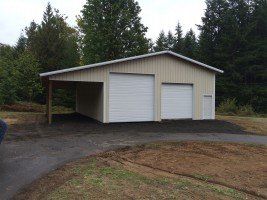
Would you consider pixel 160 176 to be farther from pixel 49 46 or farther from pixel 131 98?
A: pixel 49 46

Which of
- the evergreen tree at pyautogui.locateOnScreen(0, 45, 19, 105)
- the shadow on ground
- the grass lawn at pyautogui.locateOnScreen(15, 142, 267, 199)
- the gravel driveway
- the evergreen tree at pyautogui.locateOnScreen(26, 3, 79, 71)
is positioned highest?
the evergreen tree at pyautogui.locateOnScreen(26, 3, 79, 71)

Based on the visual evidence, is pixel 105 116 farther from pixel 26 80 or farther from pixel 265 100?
pixel 265 100

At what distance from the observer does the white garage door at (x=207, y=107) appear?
22.2 meters

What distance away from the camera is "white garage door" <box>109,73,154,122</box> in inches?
775

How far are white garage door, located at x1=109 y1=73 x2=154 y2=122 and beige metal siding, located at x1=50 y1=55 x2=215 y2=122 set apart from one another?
0.97 ft

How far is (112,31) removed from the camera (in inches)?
1635

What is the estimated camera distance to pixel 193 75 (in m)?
21.8

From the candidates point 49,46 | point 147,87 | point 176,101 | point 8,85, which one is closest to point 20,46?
point 49,46

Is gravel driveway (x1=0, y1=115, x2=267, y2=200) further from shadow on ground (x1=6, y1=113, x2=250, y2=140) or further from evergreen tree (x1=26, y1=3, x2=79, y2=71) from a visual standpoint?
evergreen tree (x1=26, y1=3, x2=79, y2=71)

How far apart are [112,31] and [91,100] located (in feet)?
65.5

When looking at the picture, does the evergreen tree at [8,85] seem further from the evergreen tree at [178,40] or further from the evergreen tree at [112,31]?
the evergreen tree at [178,40]

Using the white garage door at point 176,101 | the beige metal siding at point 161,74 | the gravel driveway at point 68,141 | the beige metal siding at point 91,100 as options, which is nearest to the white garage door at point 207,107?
the beige metal siding at point 161,74

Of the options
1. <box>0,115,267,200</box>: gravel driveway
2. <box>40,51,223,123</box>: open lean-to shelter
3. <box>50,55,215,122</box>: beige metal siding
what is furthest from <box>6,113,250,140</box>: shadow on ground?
<box>50,55,215,122</box>: beige metal siding

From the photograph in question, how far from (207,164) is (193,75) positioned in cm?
1284
